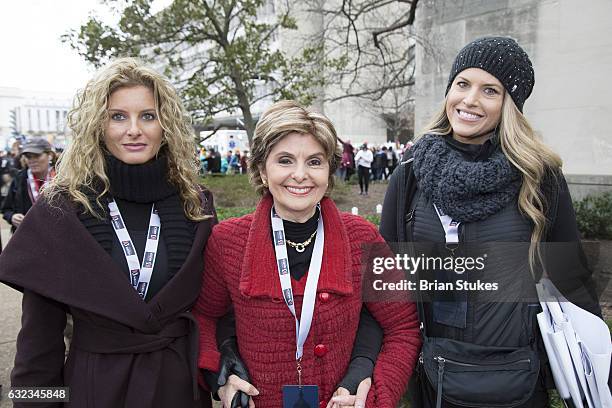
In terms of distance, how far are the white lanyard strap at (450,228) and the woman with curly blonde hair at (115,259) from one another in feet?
3.64

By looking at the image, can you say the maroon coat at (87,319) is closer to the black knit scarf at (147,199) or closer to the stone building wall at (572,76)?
the black knit scarf at (147,199)

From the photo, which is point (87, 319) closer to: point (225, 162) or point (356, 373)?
point (356, 373)

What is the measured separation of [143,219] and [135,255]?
19 centimetres

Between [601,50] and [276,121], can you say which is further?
[601,50]

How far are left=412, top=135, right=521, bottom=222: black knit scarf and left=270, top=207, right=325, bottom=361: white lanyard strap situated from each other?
1.89ft

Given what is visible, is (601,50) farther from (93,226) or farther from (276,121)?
(93,226)

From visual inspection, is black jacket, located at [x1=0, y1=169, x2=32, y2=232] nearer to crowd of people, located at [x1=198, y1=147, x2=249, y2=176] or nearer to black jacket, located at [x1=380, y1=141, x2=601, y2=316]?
black jacket, located at [x1=380, y1=141, x2=601, y2=316]

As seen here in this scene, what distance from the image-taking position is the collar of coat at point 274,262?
2096 mm

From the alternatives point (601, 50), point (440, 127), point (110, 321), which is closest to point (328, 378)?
point (110, 321)

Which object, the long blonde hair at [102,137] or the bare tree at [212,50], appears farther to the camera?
the bare tree at [212,50]

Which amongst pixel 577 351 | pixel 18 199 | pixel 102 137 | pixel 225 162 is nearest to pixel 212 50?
pixel 18 199

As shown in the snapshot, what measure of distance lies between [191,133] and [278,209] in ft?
2.38

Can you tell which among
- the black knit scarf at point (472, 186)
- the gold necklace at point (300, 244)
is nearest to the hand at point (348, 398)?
the gold necklace at point (300, 244)

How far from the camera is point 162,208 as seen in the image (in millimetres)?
2348
